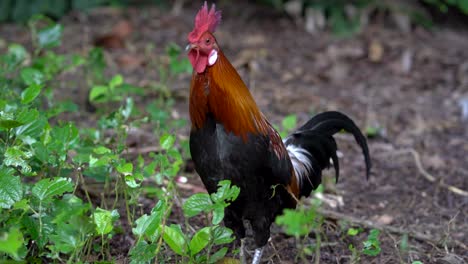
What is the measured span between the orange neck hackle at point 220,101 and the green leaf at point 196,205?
502 millimetres

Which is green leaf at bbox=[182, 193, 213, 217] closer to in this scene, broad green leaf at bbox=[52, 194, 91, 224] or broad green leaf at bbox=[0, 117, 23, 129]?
broad green leaf at bbox=[52, 194, 91, 224]

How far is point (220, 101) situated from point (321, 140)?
982 mm

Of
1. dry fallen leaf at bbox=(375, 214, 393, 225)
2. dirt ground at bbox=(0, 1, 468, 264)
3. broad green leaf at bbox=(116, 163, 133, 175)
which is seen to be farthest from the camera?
dry fallen leaf at bbox=(375, 214, 393, 225)

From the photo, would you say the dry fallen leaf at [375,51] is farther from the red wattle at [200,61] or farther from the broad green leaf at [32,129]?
the broad green leaf at [32,129]

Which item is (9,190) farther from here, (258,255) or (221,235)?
(258,255)

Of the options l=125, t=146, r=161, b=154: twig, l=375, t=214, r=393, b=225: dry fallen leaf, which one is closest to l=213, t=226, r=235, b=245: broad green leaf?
l=375, t=214, r=393, b=225: dry fallen leaf

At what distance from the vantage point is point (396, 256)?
13.6ft

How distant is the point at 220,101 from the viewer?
11.8 ft

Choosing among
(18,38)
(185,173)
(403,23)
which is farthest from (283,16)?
(185,173)

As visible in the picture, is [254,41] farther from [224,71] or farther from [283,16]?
[224,71]

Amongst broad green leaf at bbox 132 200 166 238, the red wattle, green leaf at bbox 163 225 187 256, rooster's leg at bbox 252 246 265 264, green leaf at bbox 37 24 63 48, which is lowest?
rooster's leg at bbox 252 246 265 264

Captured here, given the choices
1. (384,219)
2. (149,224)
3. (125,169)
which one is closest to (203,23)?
(125,169)

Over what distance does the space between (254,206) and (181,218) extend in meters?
0.88

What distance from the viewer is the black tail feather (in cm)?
429
